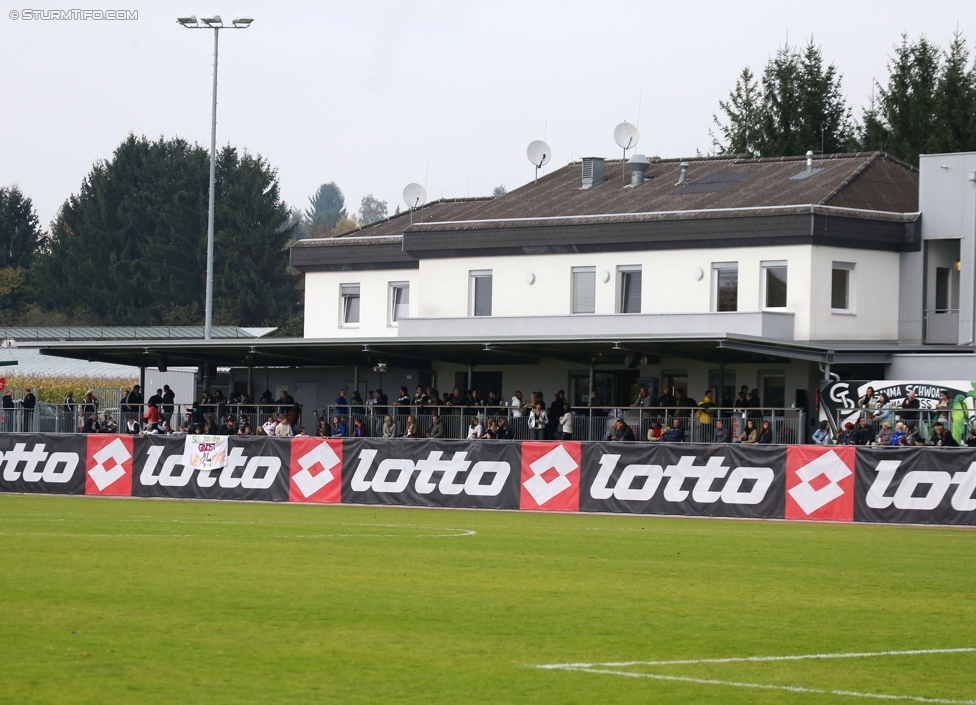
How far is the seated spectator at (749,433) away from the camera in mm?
34281

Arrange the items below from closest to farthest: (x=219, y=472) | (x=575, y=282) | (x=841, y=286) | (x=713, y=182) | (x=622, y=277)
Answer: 1. (x=219, y=472)
2. (x=841, y=286)
3. (x=622, y=277)
4. (x=575, y=282)
5. (x=713, y=182)

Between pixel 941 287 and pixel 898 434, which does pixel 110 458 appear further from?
pixel 941 287

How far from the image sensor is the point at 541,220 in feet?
156

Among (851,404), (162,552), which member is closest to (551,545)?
(162,552)

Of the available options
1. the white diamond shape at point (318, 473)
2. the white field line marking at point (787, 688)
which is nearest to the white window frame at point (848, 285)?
the white diamond shape at point (318, 473)

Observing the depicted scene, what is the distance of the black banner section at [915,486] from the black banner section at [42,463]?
18.8 metres

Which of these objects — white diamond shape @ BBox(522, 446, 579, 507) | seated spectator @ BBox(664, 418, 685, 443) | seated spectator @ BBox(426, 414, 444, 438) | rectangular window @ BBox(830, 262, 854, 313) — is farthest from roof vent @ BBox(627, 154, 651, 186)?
white diamond shape @ BBox(522, 446, 579, 507)

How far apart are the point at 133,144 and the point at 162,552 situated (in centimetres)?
9608

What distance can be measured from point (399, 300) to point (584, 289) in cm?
915

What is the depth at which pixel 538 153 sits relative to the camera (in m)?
56.3

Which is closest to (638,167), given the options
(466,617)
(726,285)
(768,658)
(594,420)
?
(726,285)

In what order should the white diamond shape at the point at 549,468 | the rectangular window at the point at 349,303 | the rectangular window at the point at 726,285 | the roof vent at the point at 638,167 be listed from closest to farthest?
the white diamond shape at the point at 549,468, the rectangular window at the point at 726,285, the roof vent at the point at 638,167, the rectangular window at the point at 349,303

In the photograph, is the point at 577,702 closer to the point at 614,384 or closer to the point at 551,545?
the point at 551,545

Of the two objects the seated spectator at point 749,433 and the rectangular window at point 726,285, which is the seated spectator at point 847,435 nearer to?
the seated spectator at point 749,433
